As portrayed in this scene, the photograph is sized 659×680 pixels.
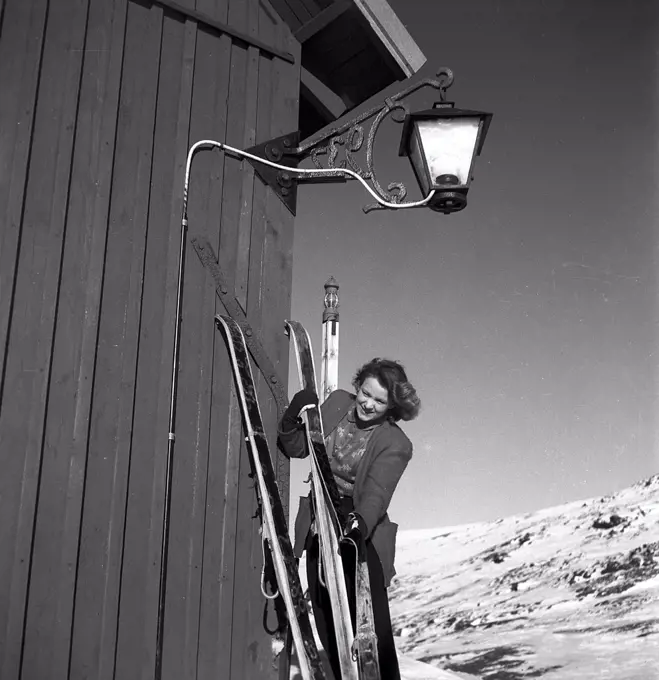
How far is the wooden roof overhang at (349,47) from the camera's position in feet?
13.4

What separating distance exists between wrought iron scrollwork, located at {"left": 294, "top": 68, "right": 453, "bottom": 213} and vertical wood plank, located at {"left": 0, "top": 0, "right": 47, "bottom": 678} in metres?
1.25

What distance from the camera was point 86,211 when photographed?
3297 millimetres

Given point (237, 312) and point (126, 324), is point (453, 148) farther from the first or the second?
point (126, 324)

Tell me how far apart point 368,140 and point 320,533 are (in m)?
1.86

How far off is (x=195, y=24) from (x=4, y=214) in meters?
1.35

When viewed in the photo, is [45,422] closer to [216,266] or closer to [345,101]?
[216,266]

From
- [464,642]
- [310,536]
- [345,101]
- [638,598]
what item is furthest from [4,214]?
[638,598]

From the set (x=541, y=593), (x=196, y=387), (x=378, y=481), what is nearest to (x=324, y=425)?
(x=378, y=481)

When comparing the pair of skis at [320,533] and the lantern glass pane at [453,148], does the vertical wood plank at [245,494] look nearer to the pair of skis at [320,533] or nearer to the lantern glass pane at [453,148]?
the pair of skis at [320,533]

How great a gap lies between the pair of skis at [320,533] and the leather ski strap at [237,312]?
0.06 meters

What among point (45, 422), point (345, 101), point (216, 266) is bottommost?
point (45, 422)

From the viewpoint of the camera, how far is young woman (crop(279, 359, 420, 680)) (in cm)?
321

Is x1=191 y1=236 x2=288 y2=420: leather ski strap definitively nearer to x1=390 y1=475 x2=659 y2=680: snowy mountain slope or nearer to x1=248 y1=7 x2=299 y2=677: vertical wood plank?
x1=248 y1=7 x2=299 y2=677: vertical wood plank

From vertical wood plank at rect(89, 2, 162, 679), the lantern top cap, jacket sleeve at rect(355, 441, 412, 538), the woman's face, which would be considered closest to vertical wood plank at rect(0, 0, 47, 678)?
vertical wood plank at rect(89, 2, 162, 679)
